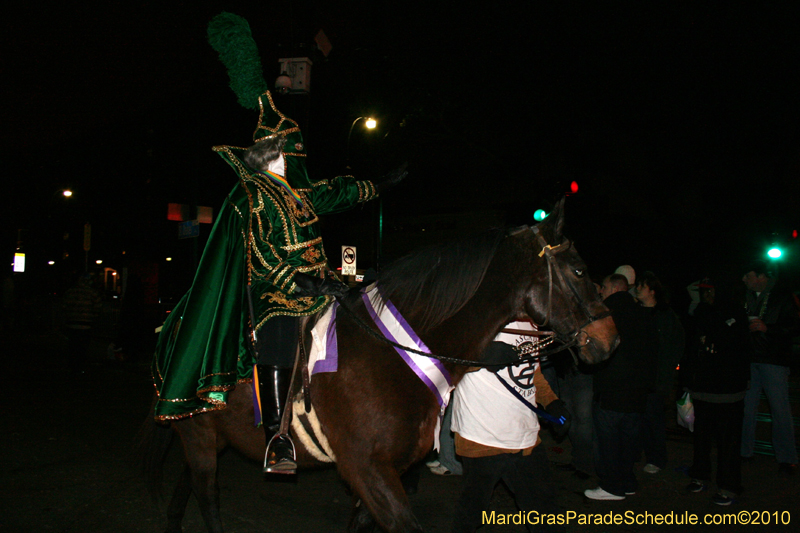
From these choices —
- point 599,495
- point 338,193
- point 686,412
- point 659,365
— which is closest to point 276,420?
→ point 338,193

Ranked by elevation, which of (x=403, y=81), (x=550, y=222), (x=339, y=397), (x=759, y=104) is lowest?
(x=339, y=397)

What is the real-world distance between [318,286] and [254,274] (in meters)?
0.55

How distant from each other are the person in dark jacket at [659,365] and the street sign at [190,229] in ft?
28.5

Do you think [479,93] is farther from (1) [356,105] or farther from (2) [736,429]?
(2) [736,429]

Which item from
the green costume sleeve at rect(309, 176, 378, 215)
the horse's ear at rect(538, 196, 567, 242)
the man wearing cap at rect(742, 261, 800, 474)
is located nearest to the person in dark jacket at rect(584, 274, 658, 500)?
the man wearing cap at rect(742, 261, 800, 474)

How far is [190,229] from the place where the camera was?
11.9 metres

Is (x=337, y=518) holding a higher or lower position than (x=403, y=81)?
lower

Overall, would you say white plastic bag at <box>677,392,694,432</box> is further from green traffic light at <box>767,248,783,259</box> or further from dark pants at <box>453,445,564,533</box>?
green traffic light at <box>767,248,783,259</box>

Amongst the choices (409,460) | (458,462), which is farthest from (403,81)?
(409,460)

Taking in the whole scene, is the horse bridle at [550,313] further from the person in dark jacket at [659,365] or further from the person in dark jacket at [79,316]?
the person in dark jacket at [79,316]

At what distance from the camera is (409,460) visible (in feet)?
10.6

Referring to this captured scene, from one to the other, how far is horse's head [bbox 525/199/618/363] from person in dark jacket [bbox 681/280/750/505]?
114 inches

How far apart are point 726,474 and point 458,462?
2683 mm

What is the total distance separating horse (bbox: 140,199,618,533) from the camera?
3.19 m
